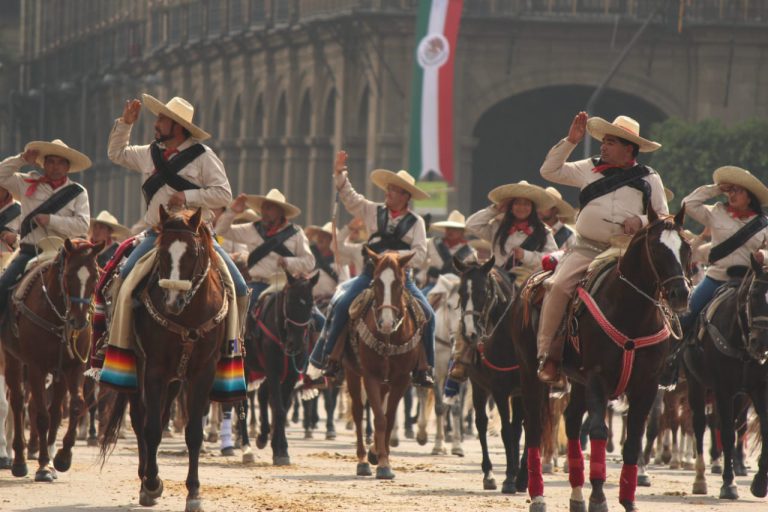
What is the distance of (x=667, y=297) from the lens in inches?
550

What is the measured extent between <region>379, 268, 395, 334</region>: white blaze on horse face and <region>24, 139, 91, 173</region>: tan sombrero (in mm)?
2878

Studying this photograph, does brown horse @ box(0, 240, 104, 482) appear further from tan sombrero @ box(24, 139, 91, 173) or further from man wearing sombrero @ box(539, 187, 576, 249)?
man wearing sombrero @ box(539, 187, 576, 249)

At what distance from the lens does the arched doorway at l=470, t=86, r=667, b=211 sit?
6394 centimetres

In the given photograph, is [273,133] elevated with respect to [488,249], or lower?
elevated

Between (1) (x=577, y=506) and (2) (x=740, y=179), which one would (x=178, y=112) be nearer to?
(1) (x=577, y=506)

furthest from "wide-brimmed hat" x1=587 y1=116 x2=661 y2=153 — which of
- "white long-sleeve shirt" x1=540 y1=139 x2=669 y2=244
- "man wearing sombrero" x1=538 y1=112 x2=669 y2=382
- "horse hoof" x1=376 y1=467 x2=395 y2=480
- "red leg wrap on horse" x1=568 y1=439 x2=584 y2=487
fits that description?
"horse hoof" x1=376 y1=467 x2=395 y2=480

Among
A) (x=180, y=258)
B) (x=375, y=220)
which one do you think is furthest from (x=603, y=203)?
(x=375, y=220)

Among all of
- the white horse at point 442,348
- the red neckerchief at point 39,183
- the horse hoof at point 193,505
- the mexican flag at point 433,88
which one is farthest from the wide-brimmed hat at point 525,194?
the mexican flag at point 433,88

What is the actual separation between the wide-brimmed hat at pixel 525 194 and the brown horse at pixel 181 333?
477cm

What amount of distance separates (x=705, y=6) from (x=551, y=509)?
45.9m

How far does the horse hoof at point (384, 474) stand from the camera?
62.2ft

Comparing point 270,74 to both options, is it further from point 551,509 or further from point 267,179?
point 551,509

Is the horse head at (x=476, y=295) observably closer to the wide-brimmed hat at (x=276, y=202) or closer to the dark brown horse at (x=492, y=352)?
the dark brown horse at (x=492, y=352)

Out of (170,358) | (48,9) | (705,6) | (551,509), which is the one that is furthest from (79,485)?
(48,9)
